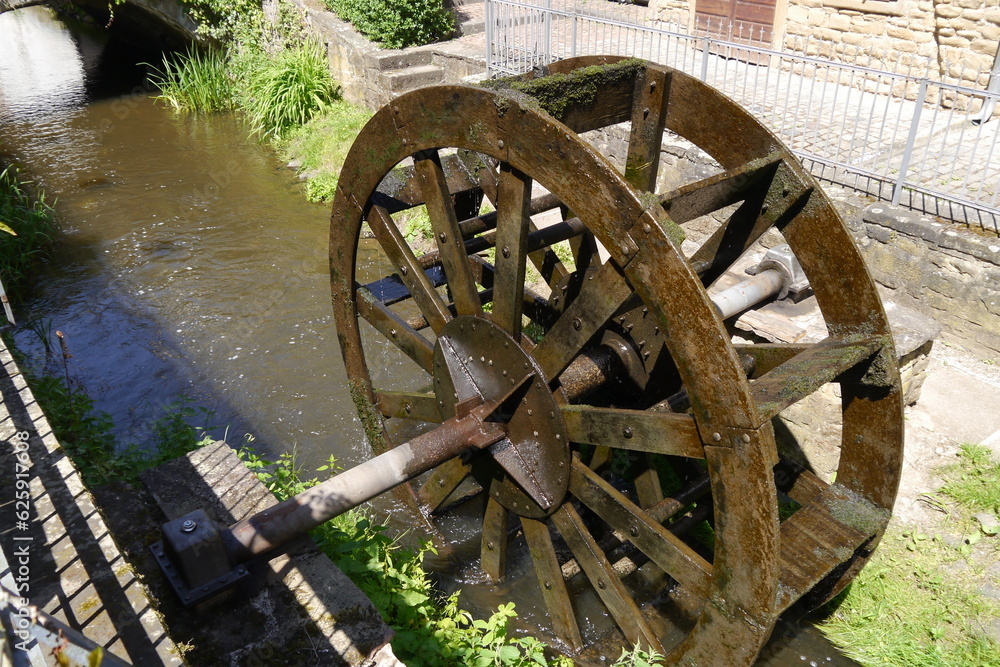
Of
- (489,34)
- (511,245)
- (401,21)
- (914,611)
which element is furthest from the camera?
(401,21)

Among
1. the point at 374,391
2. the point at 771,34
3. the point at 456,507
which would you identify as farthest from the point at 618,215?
the point at 771,34

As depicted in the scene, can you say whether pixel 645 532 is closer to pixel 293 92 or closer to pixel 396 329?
pixel 396 329

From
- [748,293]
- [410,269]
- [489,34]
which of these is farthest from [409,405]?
[489,34]

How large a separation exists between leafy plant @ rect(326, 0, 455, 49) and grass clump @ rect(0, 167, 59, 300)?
14.4 feet

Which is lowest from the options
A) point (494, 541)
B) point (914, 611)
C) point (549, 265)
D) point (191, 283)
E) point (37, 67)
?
point (191, 283)

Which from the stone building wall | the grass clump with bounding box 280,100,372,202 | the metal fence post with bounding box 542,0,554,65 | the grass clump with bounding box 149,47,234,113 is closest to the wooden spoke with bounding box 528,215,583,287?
the metal fence post with bounding box 542,0,554,65

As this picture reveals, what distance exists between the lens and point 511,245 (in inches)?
119

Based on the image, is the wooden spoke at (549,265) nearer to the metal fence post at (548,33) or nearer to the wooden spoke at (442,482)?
the wooden spoke at (442,482)

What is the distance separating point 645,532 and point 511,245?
4.00ft

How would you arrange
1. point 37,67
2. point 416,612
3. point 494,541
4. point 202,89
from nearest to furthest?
point 416,612 < point 494,541 < point 202,89 < point 37,67

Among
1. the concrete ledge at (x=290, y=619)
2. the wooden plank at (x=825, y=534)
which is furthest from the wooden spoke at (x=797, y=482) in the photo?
the concrete ledge at (x=290, y=619)

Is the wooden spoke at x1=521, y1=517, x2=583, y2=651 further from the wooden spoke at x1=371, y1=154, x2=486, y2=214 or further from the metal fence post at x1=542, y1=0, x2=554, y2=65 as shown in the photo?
the metal fence post at x1=542, y1=0, x2=554, y2=65

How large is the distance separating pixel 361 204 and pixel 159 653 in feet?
7.15

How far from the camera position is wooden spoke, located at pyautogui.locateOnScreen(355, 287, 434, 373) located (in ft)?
12.6
